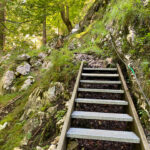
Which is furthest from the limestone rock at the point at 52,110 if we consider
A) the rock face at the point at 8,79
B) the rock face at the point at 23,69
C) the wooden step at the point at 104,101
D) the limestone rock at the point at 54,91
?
the rock face at the point at 23,69

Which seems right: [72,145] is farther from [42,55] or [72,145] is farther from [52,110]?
[42,55]

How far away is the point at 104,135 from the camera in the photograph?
1950 millimetres

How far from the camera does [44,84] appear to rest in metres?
4.02

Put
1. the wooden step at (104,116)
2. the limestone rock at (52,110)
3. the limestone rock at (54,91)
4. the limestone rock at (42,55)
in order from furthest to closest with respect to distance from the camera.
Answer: the limestone rock at (42,55) < the limestone rock at (54,91) < the limestone rock at (52,110) < the wooden step at (104,116)

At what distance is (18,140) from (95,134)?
208 cm

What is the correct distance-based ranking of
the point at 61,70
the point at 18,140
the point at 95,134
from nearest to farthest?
the point at 95,134, the point at 18,140, the point at 61,70

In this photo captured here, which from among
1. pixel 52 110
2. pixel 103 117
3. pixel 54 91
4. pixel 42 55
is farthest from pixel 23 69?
pixel 103 117

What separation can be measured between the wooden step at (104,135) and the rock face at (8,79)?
517 cm

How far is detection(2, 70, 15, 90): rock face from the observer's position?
5999 mm

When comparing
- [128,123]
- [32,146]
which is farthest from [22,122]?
[128,123]

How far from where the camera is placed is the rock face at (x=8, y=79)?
5999 mm

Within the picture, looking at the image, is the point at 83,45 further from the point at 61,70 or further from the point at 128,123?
the point at 128,123

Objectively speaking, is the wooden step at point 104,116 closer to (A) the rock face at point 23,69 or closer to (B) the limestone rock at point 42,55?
(A) the rock face at point 23,69

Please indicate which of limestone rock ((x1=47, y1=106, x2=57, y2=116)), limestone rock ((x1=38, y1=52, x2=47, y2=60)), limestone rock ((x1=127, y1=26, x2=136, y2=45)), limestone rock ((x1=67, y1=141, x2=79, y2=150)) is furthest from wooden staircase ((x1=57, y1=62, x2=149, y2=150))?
limestone rock ((x1=38, y1=52, x2=47, y2=60))
